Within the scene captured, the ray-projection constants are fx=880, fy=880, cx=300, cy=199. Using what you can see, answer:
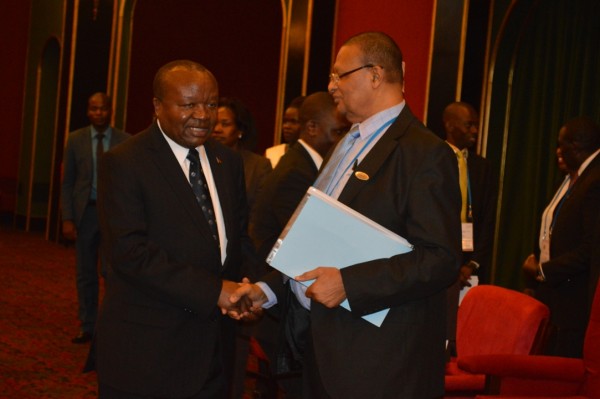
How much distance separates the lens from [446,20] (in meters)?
7.10

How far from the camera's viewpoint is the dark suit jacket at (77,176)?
5.95 metres

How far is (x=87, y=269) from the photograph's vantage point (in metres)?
6.02

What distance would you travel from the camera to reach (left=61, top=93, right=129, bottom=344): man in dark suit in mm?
5953

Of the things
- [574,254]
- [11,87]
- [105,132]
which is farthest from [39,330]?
[11,87]

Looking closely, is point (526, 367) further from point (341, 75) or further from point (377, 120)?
point (341, 75)

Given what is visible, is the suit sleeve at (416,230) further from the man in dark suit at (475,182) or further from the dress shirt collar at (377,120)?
the man in dark suit at (475,182)

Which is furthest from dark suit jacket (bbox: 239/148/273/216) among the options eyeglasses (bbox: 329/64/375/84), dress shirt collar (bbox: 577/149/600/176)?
eyeglasses (bbox: 329/64/375/84)

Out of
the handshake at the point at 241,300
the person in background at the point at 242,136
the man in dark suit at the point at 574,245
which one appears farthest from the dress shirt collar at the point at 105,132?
the handshake at the point at 241,300

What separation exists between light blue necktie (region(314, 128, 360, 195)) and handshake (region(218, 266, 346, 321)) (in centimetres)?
33

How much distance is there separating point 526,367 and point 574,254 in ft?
4.04

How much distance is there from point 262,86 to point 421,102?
5.98 m

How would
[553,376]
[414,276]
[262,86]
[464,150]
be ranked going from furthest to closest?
[262,86] < [464,150] < [553,376] < [414,276]

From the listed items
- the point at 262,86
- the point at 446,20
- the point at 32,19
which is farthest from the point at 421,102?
the point at 32,19

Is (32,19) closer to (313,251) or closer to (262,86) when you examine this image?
(262,86)
